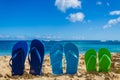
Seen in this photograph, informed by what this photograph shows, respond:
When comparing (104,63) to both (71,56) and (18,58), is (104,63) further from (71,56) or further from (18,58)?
(18,58)

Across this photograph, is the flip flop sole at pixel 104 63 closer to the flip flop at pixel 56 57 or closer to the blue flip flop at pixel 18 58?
the flip flop at pixel 56 57

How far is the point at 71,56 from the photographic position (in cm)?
966

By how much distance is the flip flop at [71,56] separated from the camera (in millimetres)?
9633

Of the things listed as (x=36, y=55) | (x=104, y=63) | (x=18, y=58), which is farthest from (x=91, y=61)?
(x=18, y=58)

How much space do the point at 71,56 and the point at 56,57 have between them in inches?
17.6

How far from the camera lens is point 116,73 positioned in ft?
32.9

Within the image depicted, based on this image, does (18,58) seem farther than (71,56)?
No

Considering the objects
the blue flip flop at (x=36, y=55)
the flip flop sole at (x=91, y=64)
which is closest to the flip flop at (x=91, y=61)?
the flip flop sole at (x=91, y=64)

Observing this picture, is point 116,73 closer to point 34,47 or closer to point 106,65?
point 106,65

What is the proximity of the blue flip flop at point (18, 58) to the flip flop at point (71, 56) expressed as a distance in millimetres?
1231

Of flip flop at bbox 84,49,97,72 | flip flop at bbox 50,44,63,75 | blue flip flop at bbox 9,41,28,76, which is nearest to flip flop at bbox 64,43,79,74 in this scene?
flip flop at bbox 50,44,63,75

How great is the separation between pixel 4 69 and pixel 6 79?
4.91 feet

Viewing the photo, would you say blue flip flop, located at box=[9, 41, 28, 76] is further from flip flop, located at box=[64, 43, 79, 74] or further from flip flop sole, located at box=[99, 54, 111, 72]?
flip flop sole, located at box=[99, 54, 111, 72]

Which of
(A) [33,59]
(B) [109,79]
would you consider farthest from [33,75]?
(B) [109,79]
